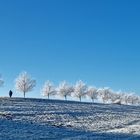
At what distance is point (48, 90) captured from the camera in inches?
7446

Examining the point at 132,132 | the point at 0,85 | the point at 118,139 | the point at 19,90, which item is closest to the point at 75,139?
the point at 118,139

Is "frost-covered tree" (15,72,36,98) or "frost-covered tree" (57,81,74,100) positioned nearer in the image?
"frost-covered tree" (15,72,36,98)

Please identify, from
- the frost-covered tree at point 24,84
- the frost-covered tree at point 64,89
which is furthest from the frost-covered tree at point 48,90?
the frost-covered tree at point 24,84

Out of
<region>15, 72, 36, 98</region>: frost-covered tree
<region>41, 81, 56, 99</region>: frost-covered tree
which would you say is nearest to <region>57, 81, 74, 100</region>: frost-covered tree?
<region>41, 81, 56, 99</region>: frost-covered tree

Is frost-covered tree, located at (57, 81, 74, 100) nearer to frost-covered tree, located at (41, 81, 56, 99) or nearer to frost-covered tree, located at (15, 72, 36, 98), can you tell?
frost-covered tree, located at (41, 81, 56, 99)

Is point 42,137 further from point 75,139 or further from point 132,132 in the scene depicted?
A: point 132,132

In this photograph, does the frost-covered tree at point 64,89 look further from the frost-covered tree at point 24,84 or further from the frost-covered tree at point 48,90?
the frost-covered tree at point 24,84

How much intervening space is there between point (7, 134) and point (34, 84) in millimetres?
124958

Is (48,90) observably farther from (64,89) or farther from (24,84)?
(24,84)

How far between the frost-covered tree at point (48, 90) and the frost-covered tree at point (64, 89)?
3355 mm

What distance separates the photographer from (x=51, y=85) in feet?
627

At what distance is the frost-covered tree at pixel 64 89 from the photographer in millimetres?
191125

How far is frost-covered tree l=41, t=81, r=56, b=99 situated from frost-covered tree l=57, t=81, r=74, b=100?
11.0 ft

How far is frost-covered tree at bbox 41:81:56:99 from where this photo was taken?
18888 cm
